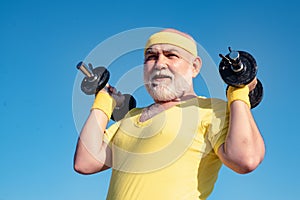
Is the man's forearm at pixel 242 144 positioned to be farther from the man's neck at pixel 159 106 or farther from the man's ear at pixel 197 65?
the man's ear at pixel 197 65

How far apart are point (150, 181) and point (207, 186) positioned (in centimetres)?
44

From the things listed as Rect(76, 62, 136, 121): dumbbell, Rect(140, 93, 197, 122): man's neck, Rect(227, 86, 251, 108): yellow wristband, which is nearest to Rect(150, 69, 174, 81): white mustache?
Rect(140, 93, 197, 122): man's neck

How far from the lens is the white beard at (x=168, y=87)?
11.8 feet

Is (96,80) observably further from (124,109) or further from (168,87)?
(168,87)

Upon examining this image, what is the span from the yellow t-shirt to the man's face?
23 centimetres

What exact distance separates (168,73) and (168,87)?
12 cm

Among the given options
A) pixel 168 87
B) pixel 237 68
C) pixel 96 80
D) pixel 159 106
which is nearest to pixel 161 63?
pixel 168 87

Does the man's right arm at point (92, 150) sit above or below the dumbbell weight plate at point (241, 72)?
below

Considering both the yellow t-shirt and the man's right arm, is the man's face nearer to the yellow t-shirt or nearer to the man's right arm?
the yellow t-shirt

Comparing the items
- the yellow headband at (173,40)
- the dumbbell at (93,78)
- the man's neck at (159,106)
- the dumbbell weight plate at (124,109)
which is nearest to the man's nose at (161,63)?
the yellow headband at (173,40)

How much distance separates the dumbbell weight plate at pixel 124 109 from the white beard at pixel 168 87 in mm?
491

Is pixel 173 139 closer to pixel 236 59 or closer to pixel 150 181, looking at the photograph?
pixel 150 181

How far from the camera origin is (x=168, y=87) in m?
3.58

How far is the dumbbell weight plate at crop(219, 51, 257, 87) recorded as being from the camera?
3119 mm
